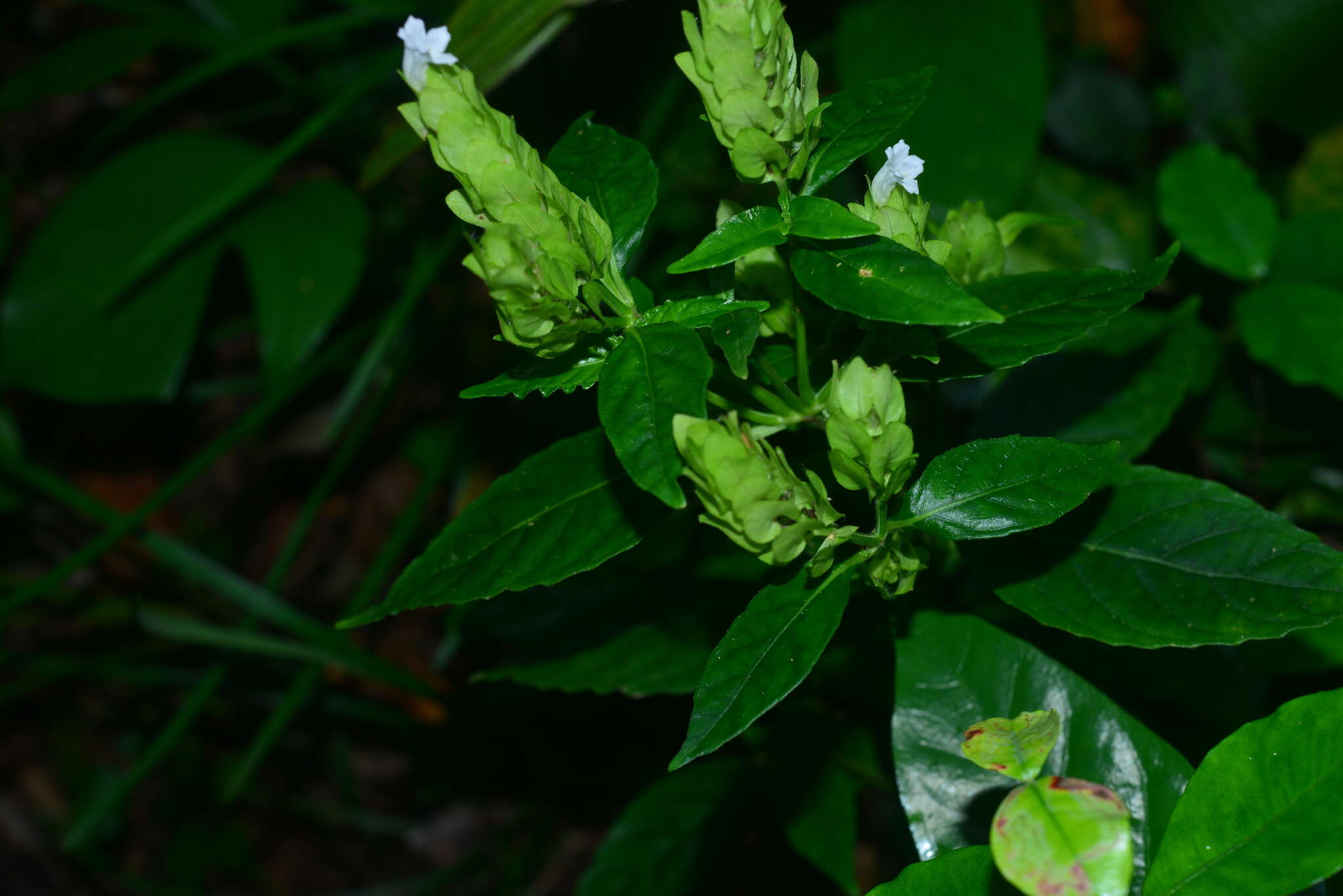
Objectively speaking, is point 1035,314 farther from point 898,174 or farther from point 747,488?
point 747,488

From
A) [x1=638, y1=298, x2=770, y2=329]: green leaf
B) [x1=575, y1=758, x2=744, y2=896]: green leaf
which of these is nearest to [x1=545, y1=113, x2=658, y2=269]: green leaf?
[x1=638, y1=298, x2=770, y2=329]: green leaf

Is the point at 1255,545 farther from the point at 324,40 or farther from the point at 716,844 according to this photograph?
the point at 324,40

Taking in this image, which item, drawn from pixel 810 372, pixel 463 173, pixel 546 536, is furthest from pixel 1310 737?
pixel 463 173

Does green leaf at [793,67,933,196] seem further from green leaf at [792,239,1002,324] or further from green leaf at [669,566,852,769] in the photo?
green leaf at [669,566,852,769]

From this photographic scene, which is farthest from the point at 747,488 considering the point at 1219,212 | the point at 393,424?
the point at 393,424

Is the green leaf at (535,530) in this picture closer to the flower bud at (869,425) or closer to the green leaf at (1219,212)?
the flower bud at (869,425)

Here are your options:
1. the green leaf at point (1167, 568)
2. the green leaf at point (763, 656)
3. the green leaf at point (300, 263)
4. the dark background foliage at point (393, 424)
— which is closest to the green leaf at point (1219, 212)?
the dark background foliage at point (393, 424)
